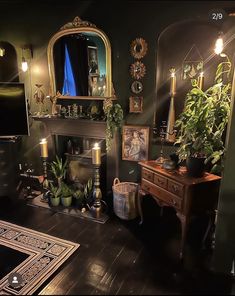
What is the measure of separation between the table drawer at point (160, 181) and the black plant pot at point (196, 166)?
0.26m

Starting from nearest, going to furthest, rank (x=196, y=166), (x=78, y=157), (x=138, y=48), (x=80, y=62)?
(x=196, y=166) → (x=138, y=48) → (x=80, y=62) → (x=78, y=157)

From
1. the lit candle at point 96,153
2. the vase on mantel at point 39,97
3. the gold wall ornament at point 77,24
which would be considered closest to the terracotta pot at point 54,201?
the lit candle at point 96,153

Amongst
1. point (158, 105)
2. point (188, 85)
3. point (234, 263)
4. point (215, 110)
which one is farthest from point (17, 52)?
point (234, 263)

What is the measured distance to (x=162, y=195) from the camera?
244cm

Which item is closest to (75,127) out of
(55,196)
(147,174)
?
(55,196)

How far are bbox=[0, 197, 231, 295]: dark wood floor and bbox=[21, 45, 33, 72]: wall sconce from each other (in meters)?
1.98

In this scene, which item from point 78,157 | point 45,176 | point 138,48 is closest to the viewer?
point 138,48

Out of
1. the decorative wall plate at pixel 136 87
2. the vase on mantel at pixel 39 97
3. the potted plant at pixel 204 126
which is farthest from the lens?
the vase on mantel at pixel 39 97

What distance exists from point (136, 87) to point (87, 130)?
0.86 metres

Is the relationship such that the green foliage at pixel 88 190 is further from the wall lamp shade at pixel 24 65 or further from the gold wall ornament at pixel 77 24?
the gold wall ornament at pixel 77 24

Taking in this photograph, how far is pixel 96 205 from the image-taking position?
296 centimetres

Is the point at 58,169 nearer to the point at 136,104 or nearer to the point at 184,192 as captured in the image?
the point at 136,104

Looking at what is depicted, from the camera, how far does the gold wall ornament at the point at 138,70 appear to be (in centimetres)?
276

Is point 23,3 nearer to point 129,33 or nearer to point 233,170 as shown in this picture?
point 129,33
